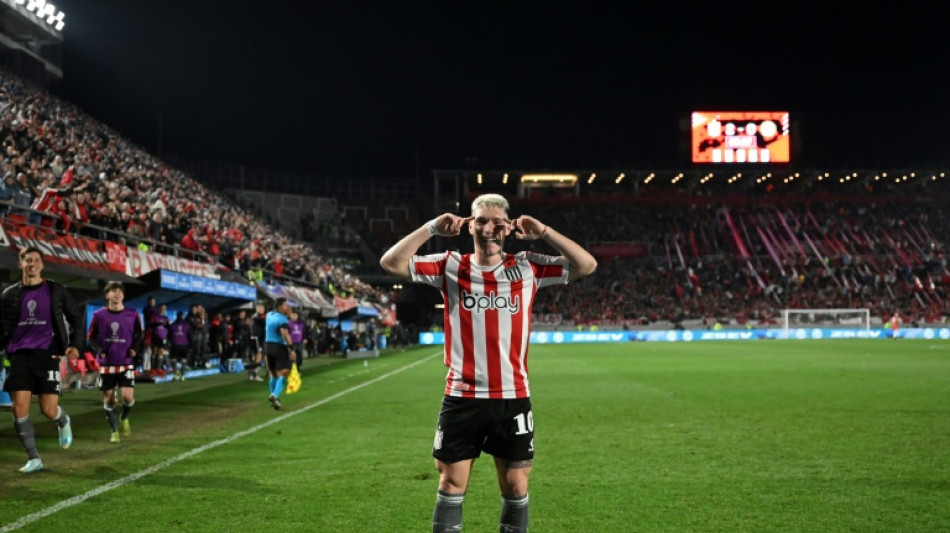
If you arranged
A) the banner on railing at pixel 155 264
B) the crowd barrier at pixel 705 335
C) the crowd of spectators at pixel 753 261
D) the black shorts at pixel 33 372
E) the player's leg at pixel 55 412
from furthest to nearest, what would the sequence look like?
the crowd of spectators at pixel 753 261 → the crowd barrier at pixel 705 335 → the banner on railing at pixel 155 264 → the player's leg at pixel 55 412 → the black shorts at pixel 33 372

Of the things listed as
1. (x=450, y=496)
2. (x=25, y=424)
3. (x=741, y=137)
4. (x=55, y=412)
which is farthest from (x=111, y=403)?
(x=741, y=137)

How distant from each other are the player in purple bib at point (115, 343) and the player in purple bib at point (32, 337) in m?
2.50

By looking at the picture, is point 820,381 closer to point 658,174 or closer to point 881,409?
point 881,409

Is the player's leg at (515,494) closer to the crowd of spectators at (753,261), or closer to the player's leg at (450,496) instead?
the player's leg at (450,496)

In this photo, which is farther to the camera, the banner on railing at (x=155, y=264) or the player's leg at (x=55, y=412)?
the banner on railing at (x=155, y=264)

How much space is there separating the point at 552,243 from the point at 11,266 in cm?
1489

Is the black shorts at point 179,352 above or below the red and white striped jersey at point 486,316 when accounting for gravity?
below

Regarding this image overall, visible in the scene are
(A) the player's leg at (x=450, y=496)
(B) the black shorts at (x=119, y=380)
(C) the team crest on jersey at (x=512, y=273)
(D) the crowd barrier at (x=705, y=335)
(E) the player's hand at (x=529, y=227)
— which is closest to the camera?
(E) the player's hand at (x=529, y=227)

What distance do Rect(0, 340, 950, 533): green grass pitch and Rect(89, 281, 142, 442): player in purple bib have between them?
705 millimetres

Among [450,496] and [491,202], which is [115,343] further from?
[491,202]

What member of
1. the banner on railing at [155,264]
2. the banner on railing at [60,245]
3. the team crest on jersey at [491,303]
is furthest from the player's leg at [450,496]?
the banner on railing at [155,264]

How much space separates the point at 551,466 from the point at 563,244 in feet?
17.2

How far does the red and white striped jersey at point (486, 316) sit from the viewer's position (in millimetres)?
4980

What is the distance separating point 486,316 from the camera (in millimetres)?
5047
